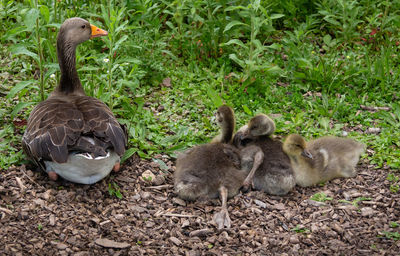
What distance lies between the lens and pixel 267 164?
236 inches

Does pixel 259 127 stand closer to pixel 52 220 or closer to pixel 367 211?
pixel 367 211

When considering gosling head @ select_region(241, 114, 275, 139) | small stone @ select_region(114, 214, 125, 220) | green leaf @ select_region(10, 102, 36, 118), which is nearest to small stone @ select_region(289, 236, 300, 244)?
gosling head @ select_region(241, 114, 275, 139)

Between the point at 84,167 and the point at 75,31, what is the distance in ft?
6.34

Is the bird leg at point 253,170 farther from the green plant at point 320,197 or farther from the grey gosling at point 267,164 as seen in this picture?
the green plant at point 320,197

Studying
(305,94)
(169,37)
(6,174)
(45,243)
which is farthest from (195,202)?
(169,37)

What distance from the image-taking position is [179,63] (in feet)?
27.6

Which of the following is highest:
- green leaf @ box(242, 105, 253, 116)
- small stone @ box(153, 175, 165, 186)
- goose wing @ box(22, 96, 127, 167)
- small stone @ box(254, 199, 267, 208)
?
goose wing @ box(22, 96, 127, 167)

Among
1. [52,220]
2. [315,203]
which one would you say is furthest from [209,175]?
[52,220]

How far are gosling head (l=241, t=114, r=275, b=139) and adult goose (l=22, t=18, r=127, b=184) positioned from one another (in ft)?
4.76

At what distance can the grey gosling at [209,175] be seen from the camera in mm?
5793

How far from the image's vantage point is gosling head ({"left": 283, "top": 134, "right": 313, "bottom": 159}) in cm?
604

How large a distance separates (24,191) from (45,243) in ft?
2.96

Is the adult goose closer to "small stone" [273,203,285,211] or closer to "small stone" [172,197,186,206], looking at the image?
"small stone" [172,197,186,206]

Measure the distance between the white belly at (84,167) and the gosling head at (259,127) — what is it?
1564 millimetres
